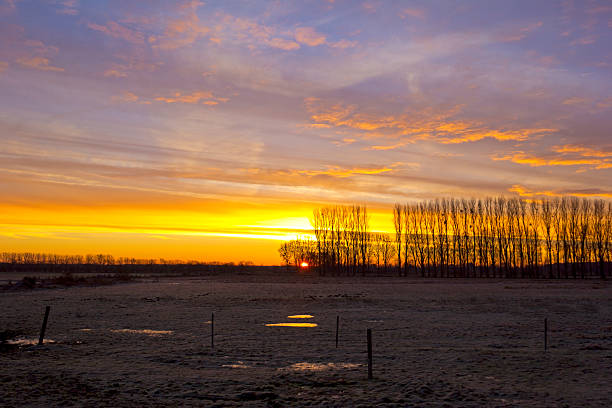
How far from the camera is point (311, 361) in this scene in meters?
16.0

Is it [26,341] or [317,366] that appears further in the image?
[26,341]

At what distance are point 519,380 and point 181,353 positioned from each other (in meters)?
10.9

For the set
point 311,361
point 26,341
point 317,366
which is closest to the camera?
point 317,366

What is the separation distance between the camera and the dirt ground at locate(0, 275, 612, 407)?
11883 millimetres

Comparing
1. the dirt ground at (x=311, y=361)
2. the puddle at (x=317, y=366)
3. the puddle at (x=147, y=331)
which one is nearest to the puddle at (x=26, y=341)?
the dirt ground at (x=311, y=361)

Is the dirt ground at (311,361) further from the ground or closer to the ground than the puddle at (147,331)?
further from the ground

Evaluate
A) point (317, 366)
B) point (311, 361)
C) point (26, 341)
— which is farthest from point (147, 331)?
point (317, 366)

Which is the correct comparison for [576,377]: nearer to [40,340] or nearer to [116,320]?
[40,340]

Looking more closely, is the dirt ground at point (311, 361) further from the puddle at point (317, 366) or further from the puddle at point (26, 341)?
the puddle at point (26, 341)

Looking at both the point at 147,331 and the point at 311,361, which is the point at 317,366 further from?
the point at 147,331

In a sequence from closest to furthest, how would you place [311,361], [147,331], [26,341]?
[311,361] < [26,341] < [147,331]

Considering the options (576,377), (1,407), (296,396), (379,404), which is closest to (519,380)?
(576,377)

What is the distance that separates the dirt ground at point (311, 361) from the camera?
11883mm

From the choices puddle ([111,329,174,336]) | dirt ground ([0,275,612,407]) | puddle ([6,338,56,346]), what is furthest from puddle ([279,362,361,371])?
puddle ([6,338,56,346])
